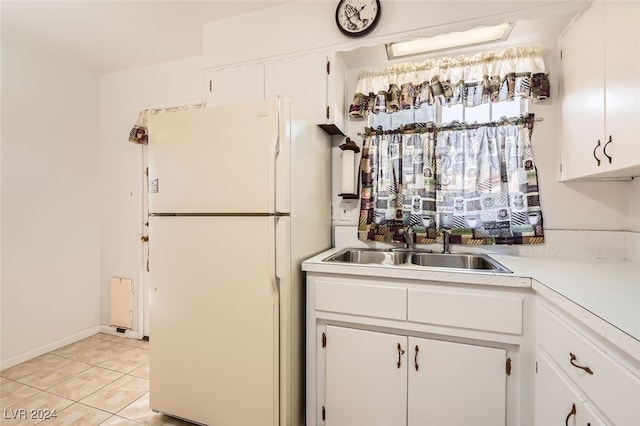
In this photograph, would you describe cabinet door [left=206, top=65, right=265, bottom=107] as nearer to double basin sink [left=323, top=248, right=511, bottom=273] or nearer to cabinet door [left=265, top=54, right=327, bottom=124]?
cabinet door [left=265, top=54, right=327, bottom=124]

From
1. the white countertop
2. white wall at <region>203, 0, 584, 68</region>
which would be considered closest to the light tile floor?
the white countertop

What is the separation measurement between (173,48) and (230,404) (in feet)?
9.15

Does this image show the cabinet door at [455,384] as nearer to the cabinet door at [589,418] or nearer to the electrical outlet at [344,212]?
the cabinet door at [589,418]

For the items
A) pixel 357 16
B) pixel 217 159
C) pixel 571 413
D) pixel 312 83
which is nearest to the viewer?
pixel 571 413

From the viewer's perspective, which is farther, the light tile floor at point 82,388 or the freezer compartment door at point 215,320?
the light tile floor at point 82,388

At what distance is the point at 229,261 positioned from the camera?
1.47 m

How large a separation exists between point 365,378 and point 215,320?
833 mm

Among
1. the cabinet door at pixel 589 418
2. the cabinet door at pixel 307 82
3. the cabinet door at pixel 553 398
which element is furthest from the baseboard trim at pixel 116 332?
the cabinet door at pixel 589 418

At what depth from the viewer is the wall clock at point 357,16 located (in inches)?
66.2

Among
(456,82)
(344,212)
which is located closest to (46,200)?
(344,212)

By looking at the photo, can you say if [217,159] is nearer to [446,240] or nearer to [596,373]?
[446,240]

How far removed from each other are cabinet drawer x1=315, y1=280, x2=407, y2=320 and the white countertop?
0.25 feet

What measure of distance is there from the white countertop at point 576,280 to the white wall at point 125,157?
2.23 m

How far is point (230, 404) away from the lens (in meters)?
1.48
